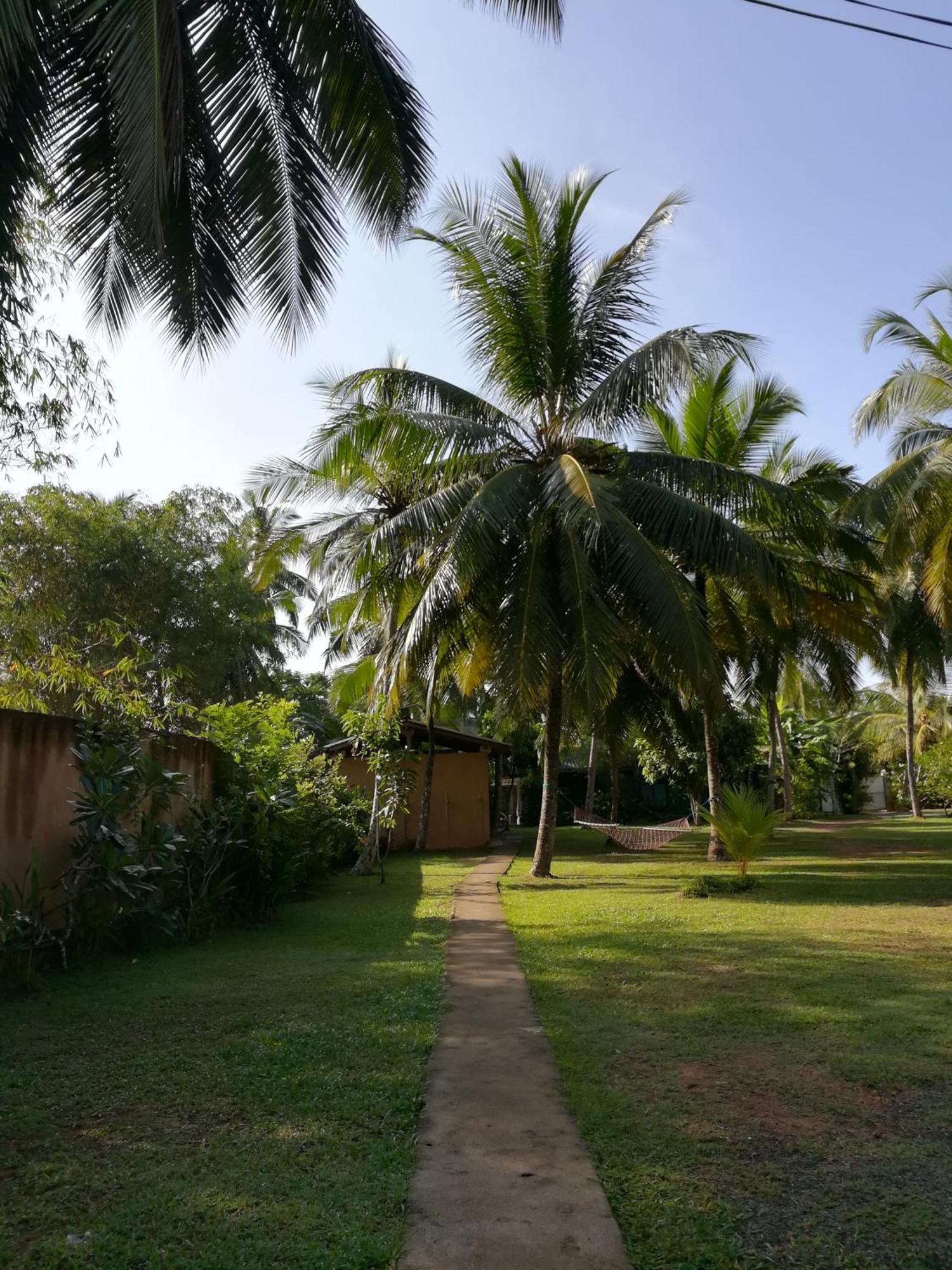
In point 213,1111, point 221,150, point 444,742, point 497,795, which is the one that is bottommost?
point 213,1111

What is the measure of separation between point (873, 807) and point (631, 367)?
1663 inches

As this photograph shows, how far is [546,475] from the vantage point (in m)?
13.6

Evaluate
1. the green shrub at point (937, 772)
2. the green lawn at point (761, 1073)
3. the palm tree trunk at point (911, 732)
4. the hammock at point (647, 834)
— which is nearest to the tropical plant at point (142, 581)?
the hammock at point (647, 834)

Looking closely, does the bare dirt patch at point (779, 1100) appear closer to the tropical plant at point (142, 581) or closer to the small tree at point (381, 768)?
the small tree at point (381, 768)

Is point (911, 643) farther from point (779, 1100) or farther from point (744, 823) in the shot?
point (779, 1100)

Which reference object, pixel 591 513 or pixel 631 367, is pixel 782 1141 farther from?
pixel 631 367

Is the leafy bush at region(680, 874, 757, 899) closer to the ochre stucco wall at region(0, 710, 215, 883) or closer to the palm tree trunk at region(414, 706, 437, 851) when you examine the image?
the palm tree trunk at region(414, 706, 437, 851)

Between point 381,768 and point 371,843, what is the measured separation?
132 centimetres

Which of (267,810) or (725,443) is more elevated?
(725,443)

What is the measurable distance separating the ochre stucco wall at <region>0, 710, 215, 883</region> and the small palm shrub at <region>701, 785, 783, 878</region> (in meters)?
8.87

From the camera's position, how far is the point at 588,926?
10164 mm

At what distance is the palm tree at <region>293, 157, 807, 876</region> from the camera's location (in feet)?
42.3

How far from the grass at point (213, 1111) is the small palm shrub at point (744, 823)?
6497mm

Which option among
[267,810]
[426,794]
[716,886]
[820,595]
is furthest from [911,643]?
[267,810]
